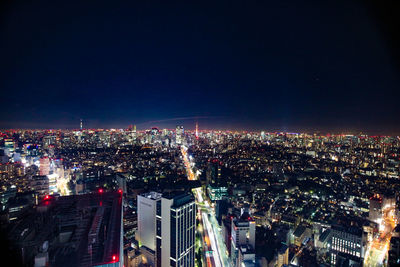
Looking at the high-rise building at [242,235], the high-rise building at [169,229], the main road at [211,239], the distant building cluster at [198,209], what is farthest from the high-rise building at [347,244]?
the high-rise building at [169,229]

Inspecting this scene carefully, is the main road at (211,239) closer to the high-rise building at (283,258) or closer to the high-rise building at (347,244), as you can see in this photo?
the high-rise building at (283,258)

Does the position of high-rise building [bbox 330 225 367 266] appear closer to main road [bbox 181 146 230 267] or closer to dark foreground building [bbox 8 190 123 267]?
main road [bbox 181 146 230 267]

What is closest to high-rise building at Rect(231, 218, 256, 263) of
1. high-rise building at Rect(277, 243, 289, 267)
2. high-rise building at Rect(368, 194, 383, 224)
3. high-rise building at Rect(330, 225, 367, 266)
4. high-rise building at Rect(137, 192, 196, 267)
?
high-rise building at Rect(277, 243, 289, 267)

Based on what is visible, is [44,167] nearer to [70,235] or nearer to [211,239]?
[211,239]

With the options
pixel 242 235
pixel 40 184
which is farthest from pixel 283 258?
pixel 40 184

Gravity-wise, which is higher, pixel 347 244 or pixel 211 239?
pixel 347 244


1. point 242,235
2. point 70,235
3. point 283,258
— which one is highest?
point 70,235
